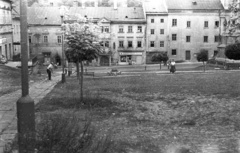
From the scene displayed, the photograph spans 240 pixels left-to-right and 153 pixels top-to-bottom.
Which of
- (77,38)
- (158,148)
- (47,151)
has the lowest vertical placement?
(158,148)

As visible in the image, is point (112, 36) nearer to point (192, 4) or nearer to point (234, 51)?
point (192, 4)

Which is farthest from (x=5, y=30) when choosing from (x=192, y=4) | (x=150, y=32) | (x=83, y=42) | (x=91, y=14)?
(x=83, y=42)

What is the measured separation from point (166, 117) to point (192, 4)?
54.0 meters

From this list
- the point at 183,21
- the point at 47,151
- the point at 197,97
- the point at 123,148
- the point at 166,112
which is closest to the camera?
the point at 47,151

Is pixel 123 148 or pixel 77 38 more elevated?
pixel 77 38

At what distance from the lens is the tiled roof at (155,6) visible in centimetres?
6175

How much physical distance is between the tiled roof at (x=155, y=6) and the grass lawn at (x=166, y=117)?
4452 centimetres

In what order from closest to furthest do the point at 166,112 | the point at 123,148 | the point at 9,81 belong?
the point at 123,148
the point at 166,112
the point at 9,81

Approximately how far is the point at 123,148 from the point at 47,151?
3.58 meters

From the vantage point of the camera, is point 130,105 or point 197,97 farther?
→ point 197,97

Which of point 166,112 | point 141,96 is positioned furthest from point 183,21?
point 166,112

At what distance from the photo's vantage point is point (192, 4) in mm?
62750

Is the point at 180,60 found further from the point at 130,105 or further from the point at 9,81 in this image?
the point at 130,105

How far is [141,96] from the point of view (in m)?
17.2
